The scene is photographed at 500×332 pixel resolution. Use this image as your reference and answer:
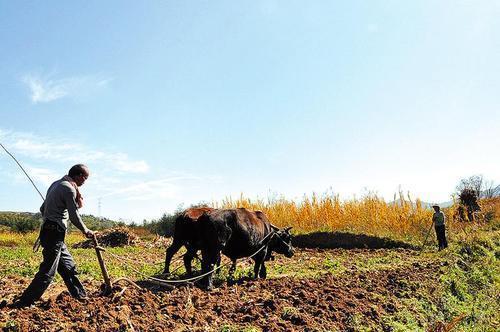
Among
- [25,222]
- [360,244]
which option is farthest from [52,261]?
[25,222]

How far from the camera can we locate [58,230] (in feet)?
22.1

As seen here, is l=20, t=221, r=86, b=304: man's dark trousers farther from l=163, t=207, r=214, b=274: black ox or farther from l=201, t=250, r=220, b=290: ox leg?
l=163, t=207, r=214, b=274: black ox

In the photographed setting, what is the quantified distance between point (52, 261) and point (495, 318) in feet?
28.1

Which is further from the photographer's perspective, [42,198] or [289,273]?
[289,273]

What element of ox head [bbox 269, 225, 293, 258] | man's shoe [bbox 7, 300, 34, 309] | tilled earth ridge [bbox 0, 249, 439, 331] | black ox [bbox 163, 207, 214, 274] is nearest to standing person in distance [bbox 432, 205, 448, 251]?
tilled earth ridge [bbox 0, 249, 439, 331]

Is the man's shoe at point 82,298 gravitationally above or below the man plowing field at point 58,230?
below

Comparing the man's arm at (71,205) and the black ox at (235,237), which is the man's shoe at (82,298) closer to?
the man's arm at (71,205)

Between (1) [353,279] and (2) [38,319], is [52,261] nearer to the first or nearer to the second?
(2) [38,319]

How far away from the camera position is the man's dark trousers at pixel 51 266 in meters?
6.44

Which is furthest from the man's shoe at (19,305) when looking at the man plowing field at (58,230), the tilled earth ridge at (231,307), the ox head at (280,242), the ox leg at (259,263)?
the ox head at (280,242)

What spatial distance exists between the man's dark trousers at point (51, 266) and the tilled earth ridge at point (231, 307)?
7.4 inches

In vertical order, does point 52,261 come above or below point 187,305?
above

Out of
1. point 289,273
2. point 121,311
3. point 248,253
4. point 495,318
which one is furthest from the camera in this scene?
point 289,273

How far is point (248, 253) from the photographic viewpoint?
1002cm
